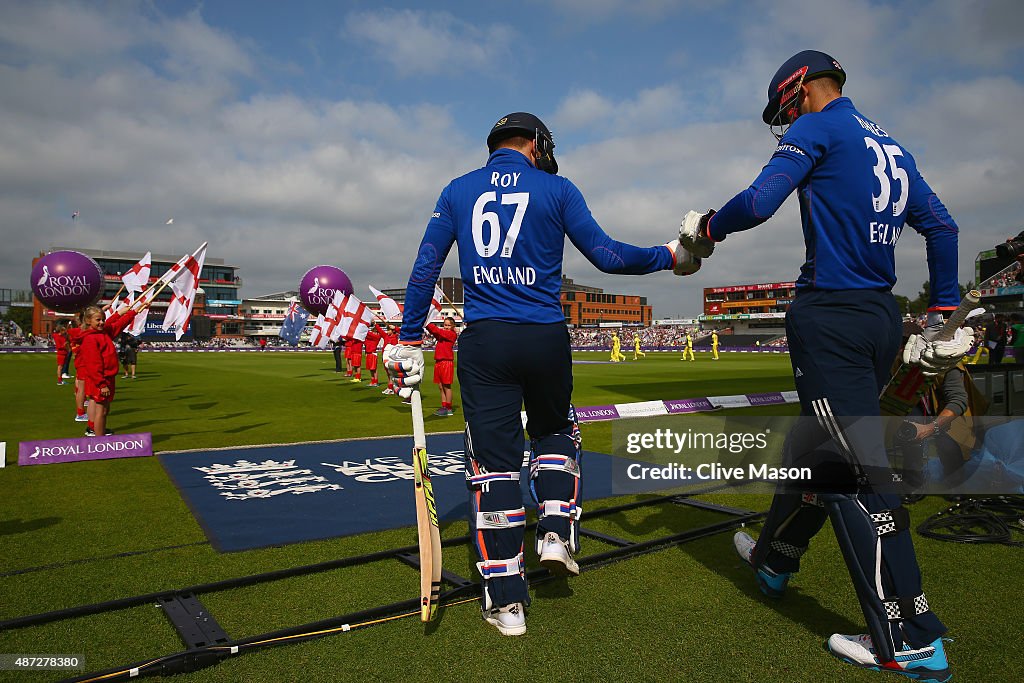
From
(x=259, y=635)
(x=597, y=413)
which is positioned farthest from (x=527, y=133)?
(x=597, y=413)

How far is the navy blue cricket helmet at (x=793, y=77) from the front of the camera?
Result: 3008 mm

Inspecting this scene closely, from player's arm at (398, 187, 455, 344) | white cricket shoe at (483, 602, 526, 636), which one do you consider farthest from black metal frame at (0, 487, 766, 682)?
player's arm at (398, 187, 455, 344)

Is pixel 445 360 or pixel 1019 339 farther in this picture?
pixel 445 360

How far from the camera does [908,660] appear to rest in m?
2.55

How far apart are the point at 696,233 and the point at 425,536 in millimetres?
1940

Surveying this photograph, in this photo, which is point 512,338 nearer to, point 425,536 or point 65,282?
point 425,536

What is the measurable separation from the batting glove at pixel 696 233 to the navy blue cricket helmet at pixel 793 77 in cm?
62

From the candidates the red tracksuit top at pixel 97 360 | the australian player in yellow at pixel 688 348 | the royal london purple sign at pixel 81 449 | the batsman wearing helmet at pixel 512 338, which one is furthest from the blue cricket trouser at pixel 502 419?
the australian player in yellow at pixel 688 348

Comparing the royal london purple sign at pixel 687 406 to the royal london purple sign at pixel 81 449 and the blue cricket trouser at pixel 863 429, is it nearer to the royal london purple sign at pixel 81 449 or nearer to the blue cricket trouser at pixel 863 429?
the royal london purple sign at pixel 81 449

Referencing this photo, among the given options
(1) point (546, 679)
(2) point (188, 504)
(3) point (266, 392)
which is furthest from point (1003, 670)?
(3) point (266, 392)

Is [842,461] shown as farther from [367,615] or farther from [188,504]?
[188,504]

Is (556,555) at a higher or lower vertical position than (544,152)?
lower

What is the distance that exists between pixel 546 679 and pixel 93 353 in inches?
400

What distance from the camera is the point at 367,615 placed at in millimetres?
3062
